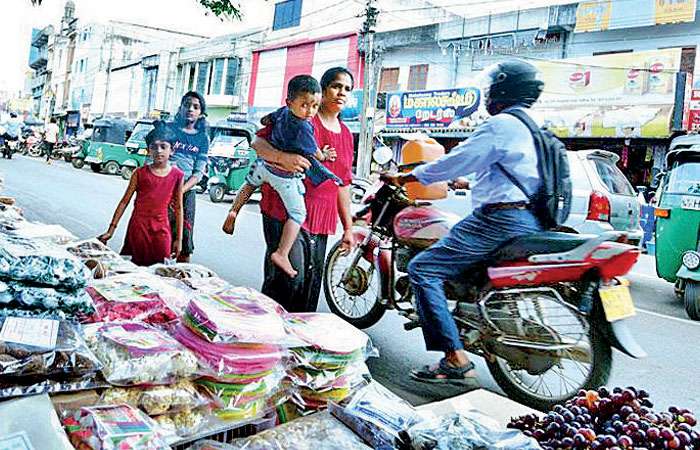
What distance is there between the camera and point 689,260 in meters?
4.81

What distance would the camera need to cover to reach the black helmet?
8.43ft

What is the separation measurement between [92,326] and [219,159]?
845cm

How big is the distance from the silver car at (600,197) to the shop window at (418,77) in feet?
29.4

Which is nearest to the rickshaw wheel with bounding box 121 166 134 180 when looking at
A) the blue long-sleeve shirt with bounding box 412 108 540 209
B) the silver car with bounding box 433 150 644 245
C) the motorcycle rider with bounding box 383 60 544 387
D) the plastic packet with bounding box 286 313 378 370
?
the silver car with bounding box 433 150 644 245

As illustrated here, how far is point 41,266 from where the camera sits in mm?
1314

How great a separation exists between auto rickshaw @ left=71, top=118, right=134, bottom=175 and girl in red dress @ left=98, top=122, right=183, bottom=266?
A: 41.4ft

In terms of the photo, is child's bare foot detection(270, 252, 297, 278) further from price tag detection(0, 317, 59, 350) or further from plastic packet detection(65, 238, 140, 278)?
price tag detection(0, 317, 59, 350)

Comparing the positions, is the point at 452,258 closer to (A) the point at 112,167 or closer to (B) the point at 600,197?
(B) the point at 600,197

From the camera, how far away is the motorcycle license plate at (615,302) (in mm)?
2430

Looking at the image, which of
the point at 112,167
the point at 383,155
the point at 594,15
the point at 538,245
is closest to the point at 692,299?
the point at 538,245

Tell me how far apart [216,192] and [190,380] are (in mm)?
9028

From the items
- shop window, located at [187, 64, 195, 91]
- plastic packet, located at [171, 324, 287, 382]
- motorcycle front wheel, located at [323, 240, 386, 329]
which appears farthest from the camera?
shop window, located at [187, 64, 195, 91]

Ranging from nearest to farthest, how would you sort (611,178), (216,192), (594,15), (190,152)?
(190,152) < (611,178) < (216,192) < (594,15)

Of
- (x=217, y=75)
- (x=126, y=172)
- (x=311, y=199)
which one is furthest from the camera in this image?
(x=217, y=75)
